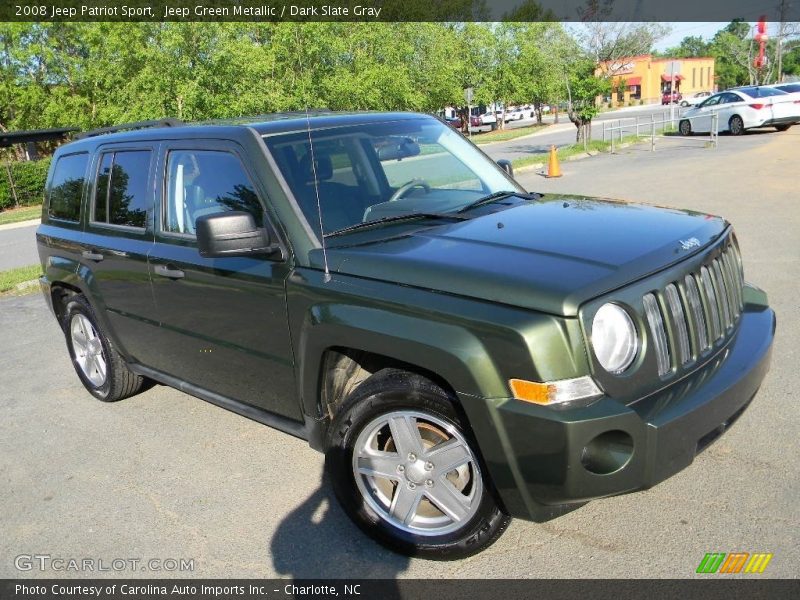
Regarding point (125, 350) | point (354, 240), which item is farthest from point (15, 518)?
point (354, 240)

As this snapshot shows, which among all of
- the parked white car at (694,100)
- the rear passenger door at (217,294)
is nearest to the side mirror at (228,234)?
the rear passenger door at (217,294)

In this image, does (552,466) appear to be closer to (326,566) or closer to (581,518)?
(581,518)

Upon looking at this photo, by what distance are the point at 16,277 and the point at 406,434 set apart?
924 cm

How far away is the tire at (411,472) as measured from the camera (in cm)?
293

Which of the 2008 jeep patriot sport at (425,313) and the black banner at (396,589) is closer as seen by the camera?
the 2008 jeep patriot sport at (425,313)

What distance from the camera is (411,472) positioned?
3131mm

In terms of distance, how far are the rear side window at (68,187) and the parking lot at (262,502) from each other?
1437 millimetres

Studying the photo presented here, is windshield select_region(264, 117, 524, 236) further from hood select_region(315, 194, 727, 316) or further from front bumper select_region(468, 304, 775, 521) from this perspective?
front bumper select_region(468, 304, 775, 521)

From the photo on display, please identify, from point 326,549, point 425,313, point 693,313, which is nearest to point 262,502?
point 326,549

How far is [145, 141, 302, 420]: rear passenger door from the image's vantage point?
138 inches

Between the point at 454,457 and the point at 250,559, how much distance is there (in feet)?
3.60

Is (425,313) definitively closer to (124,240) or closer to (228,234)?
(228,234)

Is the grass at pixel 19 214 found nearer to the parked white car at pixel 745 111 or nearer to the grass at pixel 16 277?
the grass at pixel 16 277

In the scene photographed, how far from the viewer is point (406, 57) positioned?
34.1 metres
